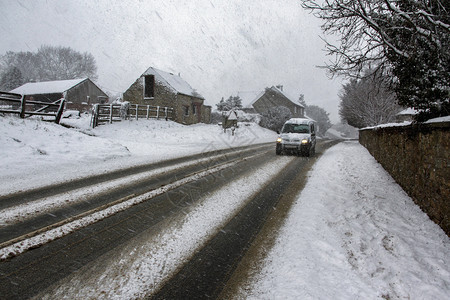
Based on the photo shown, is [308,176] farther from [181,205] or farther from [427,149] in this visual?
[181,205]

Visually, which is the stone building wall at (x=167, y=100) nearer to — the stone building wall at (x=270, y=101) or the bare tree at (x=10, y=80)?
the stone building wall at (x=270, y=101)

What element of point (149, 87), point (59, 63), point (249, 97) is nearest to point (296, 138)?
point (149, 87)

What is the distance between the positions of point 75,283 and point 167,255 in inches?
38.1

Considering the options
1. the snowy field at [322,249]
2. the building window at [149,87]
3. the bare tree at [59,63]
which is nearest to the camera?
the snowy field at [322,249]

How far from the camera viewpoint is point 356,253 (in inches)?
125

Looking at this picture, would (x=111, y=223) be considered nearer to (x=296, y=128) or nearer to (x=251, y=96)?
(x=296, y=128)

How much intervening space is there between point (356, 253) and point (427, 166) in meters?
A: 2.45

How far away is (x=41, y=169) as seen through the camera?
7.13 meters

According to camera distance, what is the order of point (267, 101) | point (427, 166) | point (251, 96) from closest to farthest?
point (427, 166)
point (267, 101)
point (251, 96)

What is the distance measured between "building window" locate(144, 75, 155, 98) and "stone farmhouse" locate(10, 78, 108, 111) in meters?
12.6

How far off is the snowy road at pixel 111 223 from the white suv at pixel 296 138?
5631 millimetres

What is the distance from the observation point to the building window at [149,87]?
3014 cm

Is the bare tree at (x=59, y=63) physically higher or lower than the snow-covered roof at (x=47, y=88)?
higher

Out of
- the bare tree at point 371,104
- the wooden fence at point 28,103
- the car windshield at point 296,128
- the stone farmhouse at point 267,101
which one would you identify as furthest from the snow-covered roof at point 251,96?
the wooden fence at point 28,103
